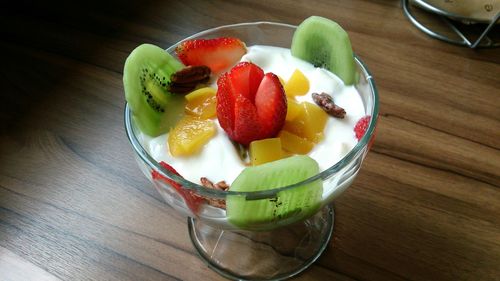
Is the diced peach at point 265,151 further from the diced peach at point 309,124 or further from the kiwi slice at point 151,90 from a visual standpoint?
the kiwi slice at point 151,90

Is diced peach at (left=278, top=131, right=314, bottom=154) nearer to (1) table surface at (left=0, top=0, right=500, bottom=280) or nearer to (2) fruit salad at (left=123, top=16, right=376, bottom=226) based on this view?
(2) fruit salad at (left=123, top=16, right=376, bottom=226)

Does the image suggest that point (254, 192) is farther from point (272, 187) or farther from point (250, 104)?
point (250, 104)

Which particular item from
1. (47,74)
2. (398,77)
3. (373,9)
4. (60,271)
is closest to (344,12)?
(373,9)

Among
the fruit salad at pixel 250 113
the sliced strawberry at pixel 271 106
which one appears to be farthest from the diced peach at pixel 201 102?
the sliced strawberry at pixel 271 106

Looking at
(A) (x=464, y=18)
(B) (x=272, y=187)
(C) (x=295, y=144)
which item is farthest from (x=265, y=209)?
(A) (x=464, y=18)

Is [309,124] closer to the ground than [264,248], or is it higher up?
higher up

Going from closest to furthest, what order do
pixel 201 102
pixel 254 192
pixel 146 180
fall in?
pixel 254 192
pixel 201 102
pixel 146 180

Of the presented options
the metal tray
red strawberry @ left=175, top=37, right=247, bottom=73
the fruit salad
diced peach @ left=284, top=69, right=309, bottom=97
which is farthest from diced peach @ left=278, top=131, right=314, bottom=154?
the metal tray
